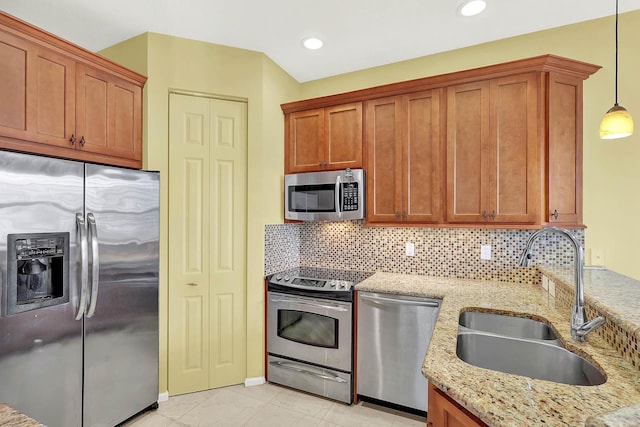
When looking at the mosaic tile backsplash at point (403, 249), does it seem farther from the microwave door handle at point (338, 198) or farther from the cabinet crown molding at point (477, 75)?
the cabinet crown molding at point (477, 75)

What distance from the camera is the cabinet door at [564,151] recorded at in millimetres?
2143

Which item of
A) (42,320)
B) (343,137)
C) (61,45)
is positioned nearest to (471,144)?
(343,137)

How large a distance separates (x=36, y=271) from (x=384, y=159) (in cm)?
242

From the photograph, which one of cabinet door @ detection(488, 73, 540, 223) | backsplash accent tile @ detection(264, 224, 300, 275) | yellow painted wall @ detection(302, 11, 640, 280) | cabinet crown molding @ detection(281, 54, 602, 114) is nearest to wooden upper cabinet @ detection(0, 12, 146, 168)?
backsplash accent tile @ detection(264, 224, 300, 275)

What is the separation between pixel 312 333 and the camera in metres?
2.55

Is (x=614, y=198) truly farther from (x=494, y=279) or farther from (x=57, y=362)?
(x=57, y=362)

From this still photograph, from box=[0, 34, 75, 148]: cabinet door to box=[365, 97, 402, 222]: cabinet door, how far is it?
213 centimetres

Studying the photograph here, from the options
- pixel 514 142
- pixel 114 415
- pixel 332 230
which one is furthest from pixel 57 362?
pixel 514 142

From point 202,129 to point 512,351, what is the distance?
102 inches

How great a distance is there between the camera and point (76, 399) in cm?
185

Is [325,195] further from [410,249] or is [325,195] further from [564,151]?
[564,151]

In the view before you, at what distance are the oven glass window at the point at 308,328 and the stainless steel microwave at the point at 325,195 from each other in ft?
2.76

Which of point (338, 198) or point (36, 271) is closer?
point (36, 271)

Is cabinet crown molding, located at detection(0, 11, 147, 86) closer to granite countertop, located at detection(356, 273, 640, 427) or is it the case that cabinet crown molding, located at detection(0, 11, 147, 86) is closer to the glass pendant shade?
granite countertop, located at detection(356, 273, 640, 427)
